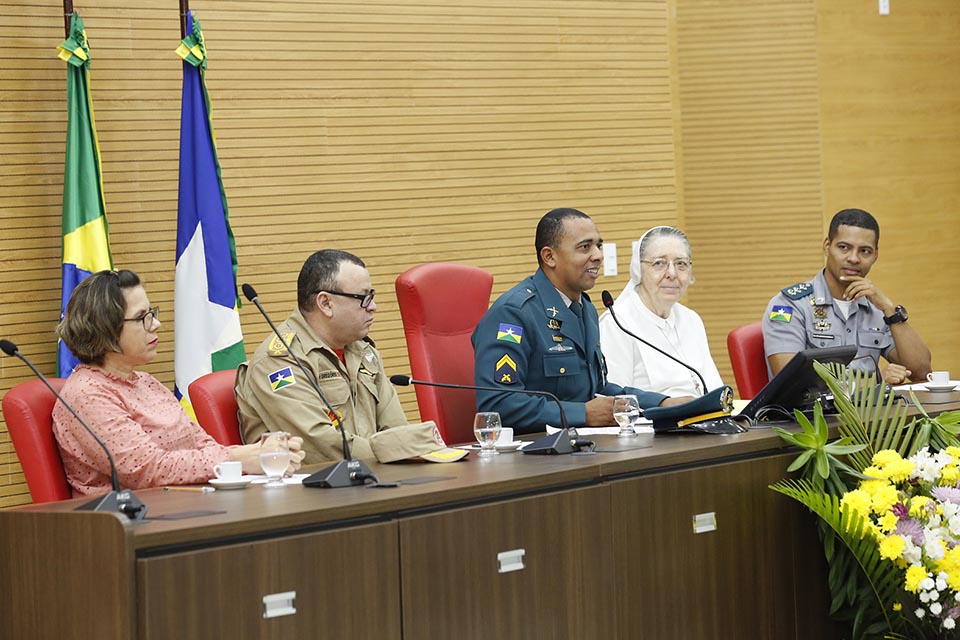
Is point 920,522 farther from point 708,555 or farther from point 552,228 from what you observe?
point 552,228

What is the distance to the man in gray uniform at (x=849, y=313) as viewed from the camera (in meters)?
4.84

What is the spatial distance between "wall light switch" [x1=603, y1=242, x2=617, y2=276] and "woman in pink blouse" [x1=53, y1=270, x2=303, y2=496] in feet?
11.2

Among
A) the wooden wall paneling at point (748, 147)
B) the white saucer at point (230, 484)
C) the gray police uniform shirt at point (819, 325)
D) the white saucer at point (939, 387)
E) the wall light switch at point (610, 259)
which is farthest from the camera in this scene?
the wooden wall paneling at point (748, 147)

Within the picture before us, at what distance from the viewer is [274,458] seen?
285 cm

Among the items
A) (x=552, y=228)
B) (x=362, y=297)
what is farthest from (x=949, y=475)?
(x=362, y=297)

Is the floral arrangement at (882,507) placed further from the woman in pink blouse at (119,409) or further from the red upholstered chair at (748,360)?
the woman in pink blouse at (119,409)

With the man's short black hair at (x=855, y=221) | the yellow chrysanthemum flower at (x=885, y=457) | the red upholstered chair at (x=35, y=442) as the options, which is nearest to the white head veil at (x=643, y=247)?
the man's short black hair at (x=855, y=221)

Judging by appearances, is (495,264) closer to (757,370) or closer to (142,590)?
(757,370)

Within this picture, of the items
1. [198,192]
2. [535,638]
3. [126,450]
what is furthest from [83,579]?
[198,192]

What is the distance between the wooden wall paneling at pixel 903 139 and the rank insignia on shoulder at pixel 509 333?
365 centimetres

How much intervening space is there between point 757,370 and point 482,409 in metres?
1.36

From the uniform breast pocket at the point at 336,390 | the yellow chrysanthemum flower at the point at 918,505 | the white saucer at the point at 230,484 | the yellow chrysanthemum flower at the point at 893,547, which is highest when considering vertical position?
the uniform breast pocket at the point at 336,390

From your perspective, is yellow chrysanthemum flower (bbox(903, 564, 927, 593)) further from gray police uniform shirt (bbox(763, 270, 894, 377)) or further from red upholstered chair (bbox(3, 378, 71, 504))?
red upholstered chair (bbox(3, 378, 71, 504))

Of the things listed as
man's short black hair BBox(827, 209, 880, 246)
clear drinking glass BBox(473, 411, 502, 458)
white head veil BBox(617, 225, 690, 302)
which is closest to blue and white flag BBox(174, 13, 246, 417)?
white head veil BBox(617, 225, 690, 302)
